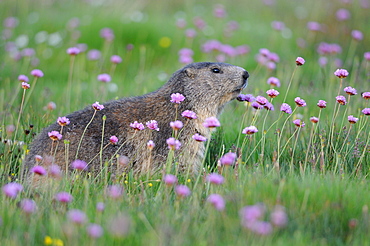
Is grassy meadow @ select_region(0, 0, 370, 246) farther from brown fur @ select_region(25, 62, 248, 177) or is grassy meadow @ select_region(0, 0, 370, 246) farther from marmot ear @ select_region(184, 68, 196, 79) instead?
marmot ear @ select_region(184, 68, 196, 79)

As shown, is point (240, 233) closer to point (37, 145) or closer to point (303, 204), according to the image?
point (303, 204)

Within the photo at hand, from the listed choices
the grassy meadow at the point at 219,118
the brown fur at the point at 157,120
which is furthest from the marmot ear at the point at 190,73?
the grassy meadow at the point at 219,118

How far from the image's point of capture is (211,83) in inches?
241

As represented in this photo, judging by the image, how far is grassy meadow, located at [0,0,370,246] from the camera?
3.58 meters

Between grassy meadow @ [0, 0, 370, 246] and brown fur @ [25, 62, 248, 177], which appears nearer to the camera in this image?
grassy meadow @ [0, 0, 370, 246]

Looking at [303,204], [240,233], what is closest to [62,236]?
[240,233]

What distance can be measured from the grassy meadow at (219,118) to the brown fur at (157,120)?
0.73ft

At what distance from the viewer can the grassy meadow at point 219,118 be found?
3.58m

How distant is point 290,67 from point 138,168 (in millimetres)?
5290

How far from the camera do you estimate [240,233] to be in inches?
132

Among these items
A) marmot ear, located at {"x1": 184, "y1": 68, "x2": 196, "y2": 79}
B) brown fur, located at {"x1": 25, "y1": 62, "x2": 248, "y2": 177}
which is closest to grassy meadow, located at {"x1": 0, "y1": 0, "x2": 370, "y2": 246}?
brown fur, located at {"x1": 25, "y1": 62, "x2": 248, "y2": 177}

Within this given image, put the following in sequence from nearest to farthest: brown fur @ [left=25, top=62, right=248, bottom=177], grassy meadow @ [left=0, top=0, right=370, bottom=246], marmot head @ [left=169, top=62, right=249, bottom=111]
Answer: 1. grassy meadow @ [left=0, top=0, right=370, bottom=246]
2. brown fur @ [left=25, top=62, right=248, bottom=177]
3. marmot head @ [left=169, top=62, right=249, bottom=111]

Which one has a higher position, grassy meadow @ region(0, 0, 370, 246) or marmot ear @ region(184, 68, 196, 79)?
marmot ear @ region(184, 68, 196, 79)

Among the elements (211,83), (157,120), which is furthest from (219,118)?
(157,120)
